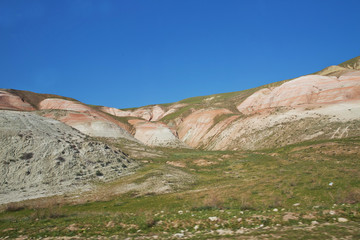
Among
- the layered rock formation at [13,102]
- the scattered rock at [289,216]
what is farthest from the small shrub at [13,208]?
the layered rock formation at [13,102]

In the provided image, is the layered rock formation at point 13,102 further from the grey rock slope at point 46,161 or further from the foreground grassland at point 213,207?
the foreground grassland at point 213,207

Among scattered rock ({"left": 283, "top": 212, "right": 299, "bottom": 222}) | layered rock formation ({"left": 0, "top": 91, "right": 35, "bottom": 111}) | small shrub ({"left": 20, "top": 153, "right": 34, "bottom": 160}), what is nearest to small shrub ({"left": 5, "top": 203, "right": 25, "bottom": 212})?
small shrub ({"left": 20, "top": 153, "right": 34, "bottom": 160})

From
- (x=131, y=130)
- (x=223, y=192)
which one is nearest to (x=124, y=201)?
(x=223, y=192)

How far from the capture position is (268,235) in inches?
417

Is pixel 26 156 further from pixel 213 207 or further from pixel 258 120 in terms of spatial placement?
pixel 258 120

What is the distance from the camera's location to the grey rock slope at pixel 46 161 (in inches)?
1420

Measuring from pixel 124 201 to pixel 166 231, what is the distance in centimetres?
1700

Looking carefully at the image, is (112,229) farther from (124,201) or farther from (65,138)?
(65,138)

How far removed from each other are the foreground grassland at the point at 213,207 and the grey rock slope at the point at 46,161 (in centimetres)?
430

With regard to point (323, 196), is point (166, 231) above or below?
above

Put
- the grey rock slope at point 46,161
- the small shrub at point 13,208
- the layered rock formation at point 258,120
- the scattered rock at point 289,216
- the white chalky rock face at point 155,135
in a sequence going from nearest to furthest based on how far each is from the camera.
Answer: the scattered rock at point 289,216
the small shrub at point 13,208
the grey rock slope at point 46,161
the layered rock formation at point 258,120
the white chalky rock face at point 155,135

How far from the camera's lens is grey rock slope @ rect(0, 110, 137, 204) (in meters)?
36.1

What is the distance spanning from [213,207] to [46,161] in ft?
107

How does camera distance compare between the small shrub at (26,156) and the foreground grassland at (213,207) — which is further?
the small shrub at (26,156)
